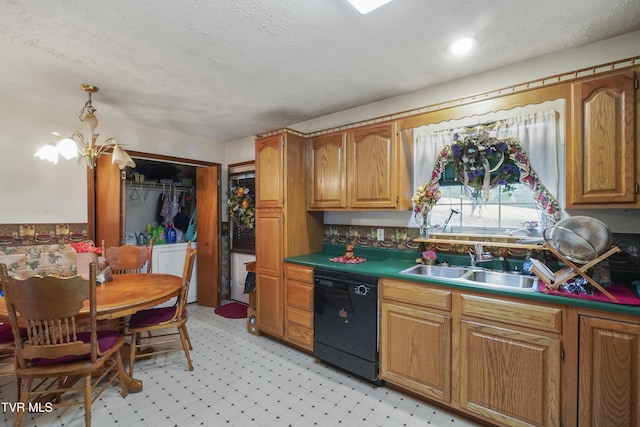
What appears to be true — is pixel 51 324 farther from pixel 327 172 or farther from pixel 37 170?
pixel 327 172

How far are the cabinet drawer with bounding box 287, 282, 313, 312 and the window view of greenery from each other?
50.1 inches

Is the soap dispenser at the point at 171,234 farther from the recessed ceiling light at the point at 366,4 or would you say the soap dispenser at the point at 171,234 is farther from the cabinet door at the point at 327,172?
the recessed ceiling light at the point at 366,4

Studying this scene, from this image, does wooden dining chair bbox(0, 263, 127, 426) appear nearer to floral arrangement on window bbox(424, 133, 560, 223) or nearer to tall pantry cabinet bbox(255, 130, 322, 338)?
tall pantry cabinet bbox(255, 130, 322, 338)

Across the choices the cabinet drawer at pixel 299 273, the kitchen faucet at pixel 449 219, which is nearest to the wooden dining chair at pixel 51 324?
the cabinet drawer at pixel 299 273

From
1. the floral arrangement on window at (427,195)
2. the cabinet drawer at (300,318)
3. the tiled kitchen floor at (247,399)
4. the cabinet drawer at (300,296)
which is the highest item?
the floral arrangement on window at (427,195)

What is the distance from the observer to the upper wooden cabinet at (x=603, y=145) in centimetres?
162

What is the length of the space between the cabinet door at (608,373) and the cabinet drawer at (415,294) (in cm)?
69

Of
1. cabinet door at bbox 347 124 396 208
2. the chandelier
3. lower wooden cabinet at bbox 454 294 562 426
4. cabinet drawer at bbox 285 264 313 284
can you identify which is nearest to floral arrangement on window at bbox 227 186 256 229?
cabinet drawer at bbox 285 264 313 284

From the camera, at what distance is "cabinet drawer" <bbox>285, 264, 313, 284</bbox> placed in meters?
2.69

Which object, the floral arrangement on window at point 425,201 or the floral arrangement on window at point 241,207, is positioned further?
the floral arrangement on window at point 241,207

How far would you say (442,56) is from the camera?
207 centimetres

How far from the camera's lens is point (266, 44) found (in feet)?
6.24

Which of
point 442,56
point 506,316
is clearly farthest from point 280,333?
point 442,56

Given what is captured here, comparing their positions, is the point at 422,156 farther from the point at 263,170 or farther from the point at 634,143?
the point at 263,170
